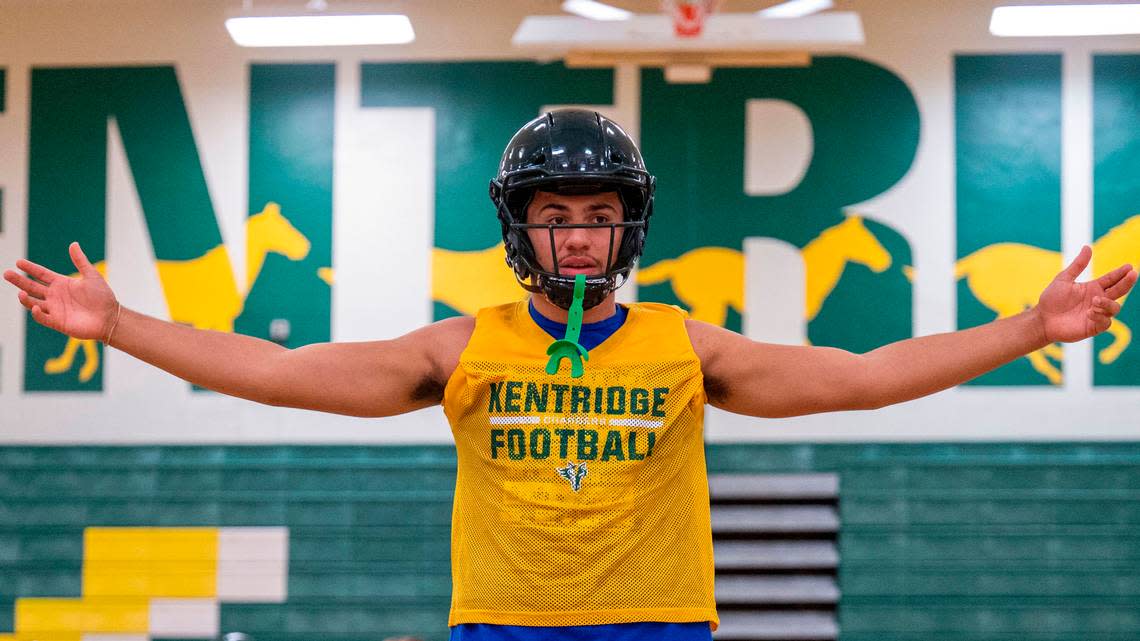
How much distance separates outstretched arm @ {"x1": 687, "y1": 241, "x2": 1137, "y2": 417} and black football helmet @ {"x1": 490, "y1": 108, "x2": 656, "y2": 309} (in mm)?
219

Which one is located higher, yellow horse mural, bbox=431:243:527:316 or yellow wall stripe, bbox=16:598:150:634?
yellow horse mural, bbox=431:243:527:316

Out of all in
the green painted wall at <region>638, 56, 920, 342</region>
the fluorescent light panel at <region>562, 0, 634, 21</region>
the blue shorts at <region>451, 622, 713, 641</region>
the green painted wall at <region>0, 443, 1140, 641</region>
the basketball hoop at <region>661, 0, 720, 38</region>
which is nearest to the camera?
the blue shorts at <region>451, 622, 713, 641</region>

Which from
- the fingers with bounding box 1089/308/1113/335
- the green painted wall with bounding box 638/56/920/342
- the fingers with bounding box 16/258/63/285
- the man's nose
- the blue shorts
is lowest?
the blue shorts

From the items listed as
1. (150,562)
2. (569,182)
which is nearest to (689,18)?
(569,182)

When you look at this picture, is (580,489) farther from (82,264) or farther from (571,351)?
(82,264)

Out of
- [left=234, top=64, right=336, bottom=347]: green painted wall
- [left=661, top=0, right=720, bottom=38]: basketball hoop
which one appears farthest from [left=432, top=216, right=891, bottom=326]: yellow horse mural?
[left=661, top=0, right=720, bottom=38]: basketball hoop

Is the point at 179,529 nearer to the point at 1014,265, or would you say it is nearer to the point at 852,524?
the point at 852,524

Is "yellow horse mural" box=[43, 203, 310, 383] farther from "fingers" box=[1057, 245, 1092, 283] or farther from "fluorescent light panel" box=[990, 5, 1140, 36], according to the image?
"fingers" box=[1057, 245, 1092, 283]

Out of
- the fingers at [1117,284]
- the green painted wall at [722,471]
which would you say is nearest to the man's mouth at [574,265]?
the fingers at [1117,284]

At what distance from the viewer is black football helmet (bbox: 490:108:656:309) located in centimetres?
206

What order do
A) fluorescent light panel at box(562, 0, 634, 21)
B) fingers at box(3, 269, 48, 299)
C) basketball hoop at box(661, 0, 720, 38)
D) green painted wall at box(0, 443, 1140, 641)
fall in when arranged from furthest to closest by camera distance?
green painted wall at box(0, 443, 1140, 641) → fluorescent light panel at box(562, 0, 634, 21) → basketball hoop at box(661, 0, 720, 38) → fingers at box(3, 269, 48, 299)

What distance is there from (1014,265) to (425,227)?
293cm

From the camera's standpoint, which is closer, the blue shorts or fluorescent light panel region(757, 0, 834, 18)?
the blue shorts

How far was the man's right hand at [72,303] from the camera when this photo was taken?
201 cm
